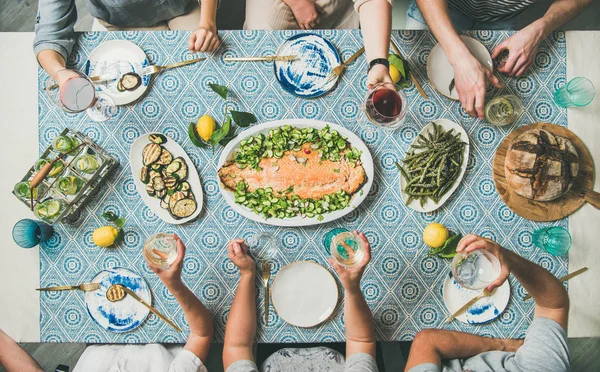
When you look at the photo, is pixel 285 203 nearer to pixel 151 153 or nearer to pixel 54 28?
pixel 151 153

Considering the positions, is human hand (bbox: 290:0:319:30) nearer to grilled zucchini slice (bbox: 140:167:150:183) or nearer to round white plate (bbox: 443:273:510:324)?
grilled zucchini slice (bbox: 140:167:150:183)

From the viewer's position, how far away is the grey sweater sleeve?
6.97ft

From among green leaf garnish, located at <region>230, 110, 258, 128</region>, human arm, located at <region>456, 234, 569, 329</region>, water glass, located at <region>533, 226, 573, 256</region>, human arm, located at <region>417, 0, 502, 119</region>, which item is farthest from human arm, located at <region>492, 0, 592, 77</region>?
green leaf garnish, located at <region>230, 110, 258, 128</region>

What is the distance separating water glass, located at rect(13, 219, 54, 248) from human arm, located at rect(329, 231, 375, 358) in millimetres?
1408

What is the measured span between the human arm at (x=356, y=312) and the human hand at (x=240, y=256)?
40cm

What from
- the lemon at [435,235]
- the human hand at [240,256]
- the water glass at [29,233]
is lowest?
the water glass at [29,233]

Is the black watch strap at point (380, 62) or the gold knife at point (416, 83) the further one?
the gold knife at point (416, 83)

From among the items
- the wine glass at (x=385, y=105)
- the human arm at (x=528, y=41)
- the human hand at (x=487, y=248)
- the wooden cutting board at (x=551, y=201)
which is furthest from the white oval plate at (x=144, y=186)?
the human arm at (x=528, y=41)

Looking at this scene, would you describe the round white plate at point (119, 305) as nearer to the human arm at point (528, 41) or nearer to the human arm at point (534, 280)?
the human arm at point (534, 280)

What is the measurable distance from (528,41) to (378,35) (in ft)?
2.46

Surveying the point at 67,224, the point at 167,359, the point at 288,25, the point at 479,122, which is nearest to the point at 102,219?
the point at 67,224

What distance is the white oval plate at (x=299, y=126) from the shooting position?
2131 mm

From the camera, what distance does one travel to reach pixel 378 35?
2.09 metres

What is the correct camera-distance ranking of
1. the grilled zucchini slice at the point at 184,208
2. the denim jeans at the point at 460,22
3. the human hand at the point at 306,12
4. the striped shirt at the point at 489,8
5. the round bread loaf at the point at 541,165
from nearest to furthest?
the round bread loaf at the point at 541,165 < the grilled zucchini slice at the point at 184,208 < the striped shirt at the point at 489,8 < the human hand at the point at 306,12 < the denim jeans at the point at 460,22
